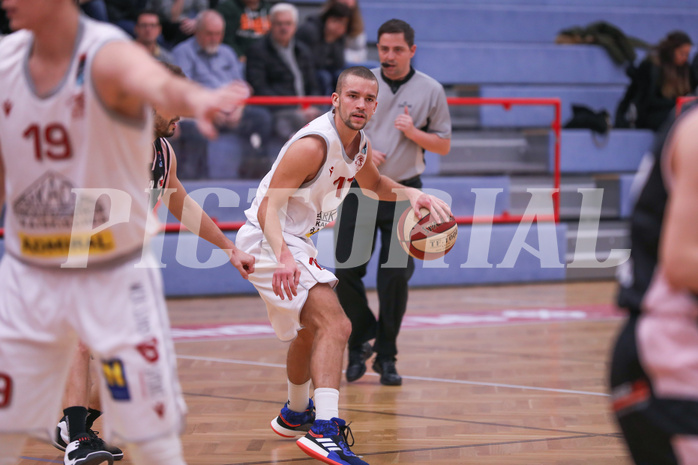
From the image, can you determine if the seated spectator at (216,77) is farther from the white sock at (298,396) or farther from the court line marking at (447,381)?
the white sock at (298,396)

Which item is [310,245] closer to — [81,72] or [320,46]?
[81,72]

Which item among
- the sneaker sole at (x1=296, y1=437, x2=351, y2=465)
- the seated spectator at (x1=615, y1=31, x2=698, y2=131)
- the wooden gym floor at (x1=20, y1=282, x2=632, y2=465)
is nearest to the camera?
the sneaker sole at (x1=296, y1=437, x2=351, y2=465)

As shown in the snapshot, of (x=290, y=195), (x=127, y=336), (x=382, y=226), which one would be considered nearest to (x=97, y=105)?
(x=127, y=336)

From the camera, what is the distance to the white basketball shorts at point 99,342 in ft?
7.12

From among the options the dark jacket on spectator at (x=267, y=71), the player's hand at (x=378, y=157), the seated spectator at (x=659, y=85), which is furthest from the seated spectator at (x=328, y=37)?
the player's hand at (x=378, y=157)

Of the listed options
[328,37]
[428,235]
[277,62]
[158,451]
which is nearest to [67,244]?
[158,451]

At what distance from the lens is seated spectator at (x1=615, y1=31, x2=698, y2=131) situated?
9430mm

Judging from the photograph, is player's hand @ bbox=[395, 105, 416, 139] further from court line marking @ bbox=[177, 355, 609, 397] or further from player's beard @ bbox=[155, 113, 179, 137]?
player's beard @ bbox=[155, 113, 179, 137]

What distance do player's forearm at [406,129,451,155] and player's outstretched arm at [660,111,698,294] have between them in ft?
11.7

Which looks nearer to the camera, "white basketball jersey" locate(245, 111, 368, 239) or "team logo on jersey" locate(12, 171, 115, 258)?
"team logo on jersey" locate(12, 171, 115, 258)

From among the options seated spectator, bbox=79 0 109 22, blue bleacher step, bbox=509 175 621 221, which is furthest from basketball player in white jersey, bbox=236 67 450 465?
seated spectator, bbox=79 0 109 22

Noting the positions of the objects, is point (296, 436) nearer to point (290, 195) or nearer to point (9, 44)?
point (290, 195)

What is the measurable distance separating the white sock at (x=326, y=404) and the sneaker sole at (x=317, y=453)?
5.0 inches

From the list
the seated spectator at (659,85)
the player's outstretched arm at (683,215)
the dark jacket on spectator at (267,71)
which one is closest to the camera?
the player's outstretched arm at (683,215)
